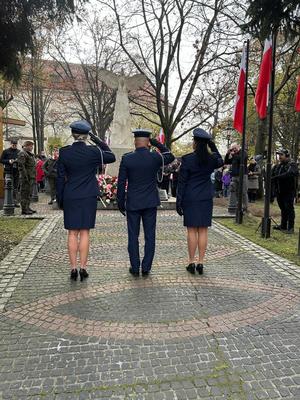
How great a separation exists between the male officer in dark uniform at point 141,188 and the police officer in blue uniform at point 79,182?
316 mm

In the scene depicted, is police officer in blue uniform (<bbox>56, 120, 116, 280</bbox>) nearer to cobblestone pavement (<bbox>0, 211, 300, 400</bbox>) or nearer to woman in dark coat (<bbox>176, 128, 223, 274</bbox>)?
cobblestone pavement (<bbox>0, 211, 300, 400</bbox>)

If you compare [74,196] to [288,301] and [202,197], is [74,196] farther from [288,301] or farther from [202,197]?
[288,301]

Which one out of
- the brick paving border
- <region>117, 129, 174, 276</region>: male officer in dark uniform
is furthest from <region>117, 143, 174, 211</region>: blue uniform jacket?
the brick paving border

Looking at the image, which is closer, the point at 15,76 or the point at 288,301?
the point at 288,301

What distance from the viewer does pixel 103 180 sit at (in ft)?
42.3

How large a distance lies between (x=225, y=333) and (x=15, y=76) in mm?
6272

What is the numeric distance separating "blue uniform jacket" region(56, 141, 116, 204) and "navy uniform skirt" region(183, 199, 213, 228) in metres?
1.27

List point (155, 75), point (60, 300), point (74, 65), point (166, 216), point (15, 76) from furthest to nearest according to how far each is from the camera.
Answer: point (74, 65), point (155, 75), point (166, 216), point (15, 76), point (60, 300)

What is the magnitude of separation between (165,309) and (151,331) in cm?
55

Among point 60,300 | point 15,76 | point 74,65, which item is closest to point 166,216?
point 15,76

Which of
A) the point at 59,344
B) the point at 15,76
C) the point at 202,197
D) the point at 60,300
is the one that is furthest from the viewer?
A: the point at 15,76

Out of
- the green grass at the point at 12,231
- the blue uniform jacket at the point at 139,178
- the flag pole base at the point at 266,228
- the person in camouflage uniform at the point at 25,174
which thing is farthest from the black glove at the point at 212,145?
the person in camouflage uniform at the point at 25,174

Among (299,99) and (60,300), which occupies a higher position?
(299,99)

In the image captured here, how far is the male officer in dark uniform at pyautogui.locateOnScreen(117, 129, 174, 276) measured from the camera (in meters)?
5.30
